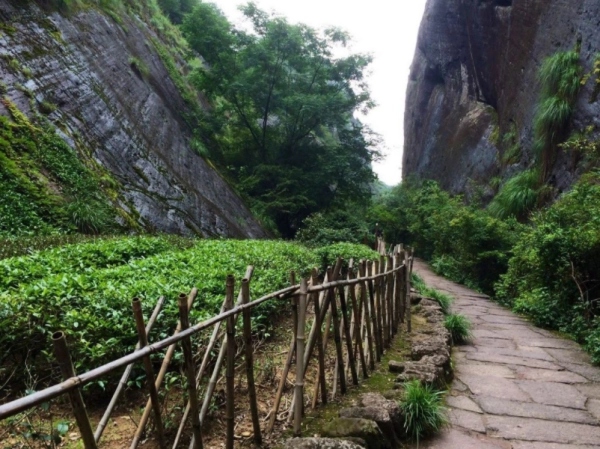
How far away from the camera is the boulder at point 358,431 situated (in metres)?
2.53

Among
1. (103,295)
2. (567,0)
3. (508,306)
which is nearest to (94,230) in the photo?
(103,295)

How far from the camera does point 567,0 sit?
11.2m

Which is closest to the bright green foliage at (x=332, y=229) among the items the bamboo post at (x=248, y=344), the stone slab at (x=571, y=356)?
the stone slab at (x=571, y=356)

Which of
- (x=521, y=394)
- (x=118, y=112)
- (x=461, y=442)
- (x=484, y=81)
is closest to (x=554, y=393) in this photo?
(x=521, y=394)

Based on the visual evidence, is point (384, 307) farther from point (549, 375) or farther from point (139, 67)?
point (139, 67)

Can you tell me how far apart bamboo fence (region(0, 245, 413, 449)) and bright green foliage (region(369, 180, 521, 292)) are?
21.8ft

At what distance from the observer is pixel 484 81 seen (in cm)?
1859

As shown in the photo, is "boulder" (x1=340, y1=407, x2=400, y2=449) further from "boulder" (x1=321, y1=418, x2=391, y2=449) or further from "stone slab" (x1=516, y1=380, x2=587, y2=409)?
"stone slab" (x1=516, y1=380, x2=587, y2=409)

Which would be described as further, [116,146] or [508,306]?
[116,146]

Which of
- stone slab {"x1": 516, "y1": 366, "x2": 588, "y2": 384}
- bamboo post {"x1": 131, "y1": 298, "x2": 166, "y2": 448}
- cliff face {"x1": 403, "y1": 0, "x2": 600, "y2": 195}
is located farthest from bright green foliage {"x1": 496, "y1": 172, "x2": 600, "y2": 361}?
bamboo post {"x1": 131, "y1": 298, "x2": 166, "y2": 448}

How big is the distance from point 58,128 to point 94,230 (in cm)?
262

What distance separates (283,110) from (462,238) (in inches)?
341

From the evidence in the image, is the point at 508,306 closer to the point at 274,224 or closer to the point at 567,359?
the point at 567,359

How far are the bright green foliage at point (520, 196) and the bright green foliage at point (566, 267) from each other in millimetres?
3550
